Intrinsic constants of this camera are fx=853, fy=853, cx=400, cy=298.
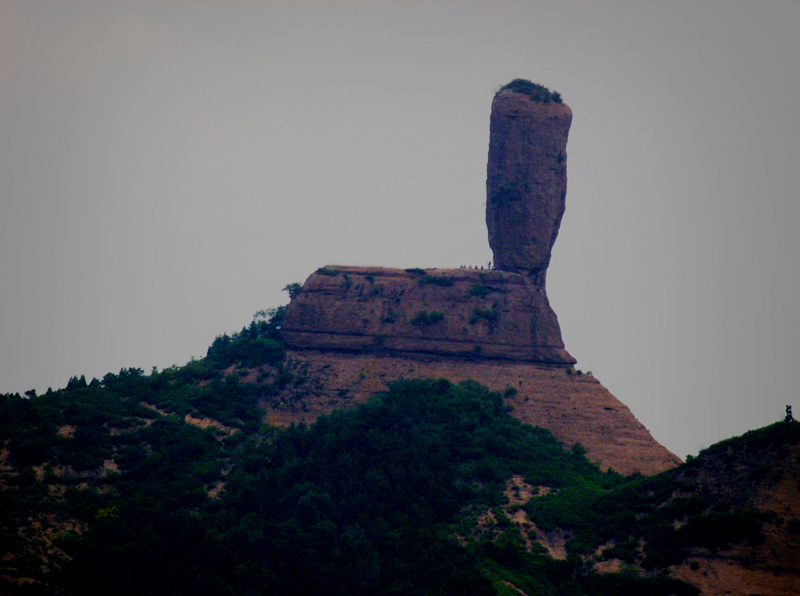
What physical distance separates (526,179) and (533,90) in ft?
22.2

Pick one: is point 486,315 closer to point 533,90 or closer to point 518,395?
point 518,395

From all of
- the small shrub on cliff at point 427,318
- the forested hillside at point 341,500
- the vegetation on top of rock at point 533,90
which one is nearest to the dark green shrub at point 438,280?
the small shrub on cliff at point 427,318

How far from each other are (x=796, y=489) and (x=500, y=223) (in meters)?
26.7

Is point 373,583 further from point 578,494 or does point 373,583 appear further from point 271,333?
point 271,333

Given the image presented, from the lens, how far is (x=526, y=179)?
191ft

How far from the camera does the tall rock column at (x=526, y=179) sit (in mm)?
57812

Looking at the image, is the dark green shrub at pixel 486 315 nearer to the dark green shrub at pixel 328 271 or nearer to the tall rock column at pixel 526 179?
the tall rock column at pixel 526 179

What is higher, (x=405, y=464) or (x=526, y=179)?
(x=526, y=179)

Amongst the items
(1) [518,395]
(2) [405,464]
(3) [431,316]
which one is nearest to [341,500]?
(2) [405,464]

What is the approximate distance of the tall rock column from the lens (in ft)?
190

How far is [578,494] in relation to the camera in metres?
44.9

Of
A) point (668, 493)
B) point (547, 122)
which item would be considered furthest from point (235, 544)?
point (547, 122)

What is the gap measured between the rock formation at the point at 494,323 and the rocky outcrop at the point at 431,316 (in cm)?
7

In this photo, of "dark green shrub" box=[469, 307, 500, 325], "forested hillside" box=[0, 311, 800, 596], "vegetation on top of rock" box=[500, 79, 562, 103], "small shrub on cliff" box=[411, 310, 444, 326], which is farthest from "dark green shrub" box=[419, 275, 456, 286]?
"vegetation on top of rock" box=[500, 79, 562, 103]
